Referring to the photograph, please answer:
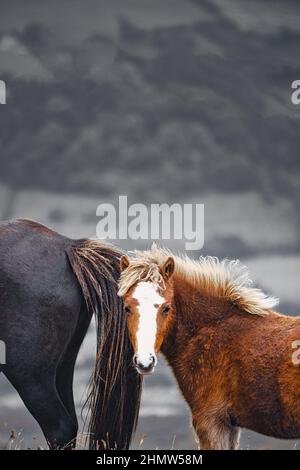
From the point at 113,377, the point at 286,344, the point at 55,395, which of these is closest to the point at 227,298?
the point at 286,344

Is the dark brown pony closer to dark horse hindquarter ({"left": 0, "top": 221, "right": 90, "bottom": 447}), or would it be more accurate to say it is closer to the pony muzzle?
dark horse hindquarter ({"left": 0, "top": 221, "right": 90, "bottom": 447})

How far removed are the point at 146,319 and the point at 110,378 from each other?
168cm

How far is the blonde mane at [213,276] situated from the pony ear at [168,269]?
7 cm

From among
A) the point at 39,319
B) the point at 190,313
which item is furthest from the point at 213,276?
the point at 39,319

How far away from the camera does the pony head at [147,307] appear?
754 centimetres

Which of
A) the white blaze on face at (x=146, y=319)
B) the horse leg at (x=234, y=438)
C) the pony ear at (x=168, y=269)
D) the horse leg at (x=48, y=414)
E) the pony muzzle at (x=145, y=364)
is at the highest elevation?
the pony ear at (x=168, y=269)

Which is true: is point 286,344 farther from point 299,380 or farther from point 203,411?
point 203,411

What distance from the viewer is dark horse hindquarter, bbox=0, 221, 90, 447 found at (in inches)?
351

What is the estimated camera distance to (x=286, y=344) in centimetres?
796

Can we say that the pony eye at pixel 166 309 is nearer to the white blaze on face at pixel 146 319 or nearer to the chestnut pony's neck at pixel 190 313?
the white blaze on face at pixel 146 319

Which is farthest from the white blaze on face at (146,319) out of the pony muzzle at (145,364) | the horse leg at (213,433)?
the horse leg at (213,433)
